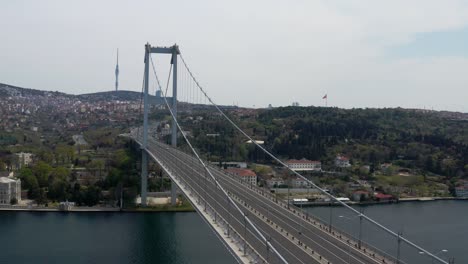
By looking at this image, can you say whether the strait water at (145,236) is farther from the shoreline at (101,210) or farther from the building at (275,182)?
the building at (275,182)

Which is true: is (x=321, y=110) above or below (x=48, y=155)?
above

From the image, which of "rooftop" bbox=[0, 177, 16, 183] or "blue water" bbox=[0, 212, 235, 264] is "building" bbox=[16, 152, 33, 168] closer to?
"rooftop" bbox=[0, 177, 16, 183]

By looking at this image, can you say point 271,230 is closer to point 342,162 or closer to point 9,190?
point 9,190

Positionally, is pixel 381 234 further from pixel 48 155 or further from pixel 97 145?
pixel 97 145

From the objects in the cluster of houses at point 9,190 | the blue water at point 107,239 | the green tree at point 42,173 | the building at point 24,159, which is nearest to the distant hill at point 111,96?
the building at point 24,159

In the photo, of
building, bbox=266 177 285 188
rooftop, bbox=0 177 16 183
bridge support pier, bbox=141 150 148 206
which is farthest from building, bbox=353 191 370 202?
rooftop, bbox=0 177 16 183

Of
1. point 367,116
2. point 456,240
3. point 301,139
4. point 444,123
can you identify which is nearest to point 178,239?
point 456,240

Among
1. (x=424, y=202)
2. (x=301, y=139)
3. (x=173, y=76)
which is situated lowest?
(x=424, y=202)
